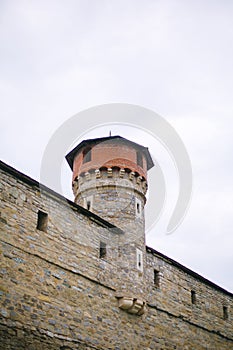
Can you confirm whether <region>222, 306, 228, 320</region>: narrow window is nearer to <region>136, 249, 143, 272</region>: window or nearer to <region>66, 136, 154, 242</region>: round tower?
<region>136, 249, 143, 272</region>: window

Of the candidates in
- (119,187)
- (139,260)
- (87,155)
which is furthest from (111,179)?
(139,260)

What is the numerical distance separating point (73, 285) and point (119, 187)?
475 centimetres

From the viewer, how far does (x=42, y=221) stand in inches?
520

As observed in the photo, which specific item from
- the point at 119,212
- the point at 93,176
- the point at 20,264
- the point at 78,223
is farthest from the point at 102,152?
the point at 20,264

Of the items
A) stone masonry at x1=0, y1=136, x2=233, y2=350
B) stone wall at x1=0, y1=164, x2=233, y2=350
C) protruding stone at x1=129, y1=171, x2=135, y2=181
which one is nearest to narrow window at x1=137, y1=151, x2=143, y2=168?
stone masonry at x1=0, y1=136, x2=233, y2=350

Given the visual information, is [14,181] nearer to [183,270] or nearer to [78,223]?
[78,223]

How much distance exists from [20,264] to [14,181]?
233 centimetres

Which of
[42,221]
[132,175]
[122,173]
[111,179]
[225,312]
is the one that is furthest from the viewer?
[225,312]

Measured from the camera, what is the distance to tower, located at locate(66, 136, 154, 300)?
15.6 m

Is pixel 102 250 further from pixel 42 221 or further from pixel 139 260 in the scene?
pixel 42 221

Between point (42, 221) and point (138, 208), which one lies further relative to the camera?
point (138, 208)

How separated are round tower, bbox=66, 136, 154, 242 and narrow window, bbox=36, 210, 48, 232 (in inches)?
132

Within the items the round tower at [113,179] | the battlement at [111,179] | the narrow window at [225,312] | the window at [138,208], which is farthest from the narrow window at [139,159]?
the narrow window at [225,312]

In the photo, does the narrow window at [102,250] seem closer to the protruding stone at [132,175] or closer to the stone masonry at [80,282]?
the stone masonry at [80,282]
